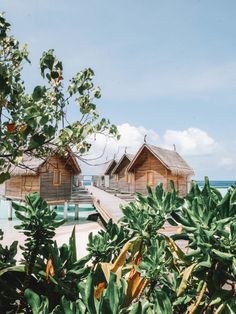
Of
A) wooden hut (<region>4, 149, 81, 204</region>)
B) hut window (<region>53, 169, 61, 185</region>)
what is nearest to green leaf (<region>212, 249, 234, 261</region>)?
wooden hut (<region>4, 149, 81, 204</region>)

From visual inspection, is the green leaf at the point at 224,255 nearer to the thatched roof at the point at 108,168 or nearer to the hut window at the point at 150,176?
the hut window at the point at 150,176

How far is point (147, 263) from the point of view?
1.42 meters

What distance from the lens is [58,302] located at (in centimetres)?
156

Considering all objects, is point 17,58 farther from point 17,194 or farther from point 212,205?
point 17,194

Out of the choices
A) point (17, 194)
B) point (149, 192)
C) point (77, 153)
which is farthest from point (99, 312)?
point (17, 194)

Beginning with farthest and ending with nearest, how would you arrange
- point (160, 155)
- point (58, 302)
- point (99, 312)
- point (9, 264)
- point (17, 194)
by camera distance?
point (17, 194)
point (160, 155)
point (9, 264)
point (58, 302)
point (99, 312)

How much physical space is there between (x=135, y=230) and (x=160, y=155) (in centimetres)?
2232

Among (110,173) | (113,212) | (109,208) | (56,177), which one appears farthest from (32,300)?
(110,173)

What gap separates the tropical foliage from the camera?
120cm

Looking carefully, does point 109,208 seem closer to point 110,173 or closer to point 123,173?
point 123,173

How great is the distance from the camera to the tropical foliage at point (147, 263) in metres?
1.20

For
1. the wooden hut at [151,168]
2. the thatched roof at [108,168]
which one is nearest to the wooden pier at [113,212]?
the wooden hut at [151,168]

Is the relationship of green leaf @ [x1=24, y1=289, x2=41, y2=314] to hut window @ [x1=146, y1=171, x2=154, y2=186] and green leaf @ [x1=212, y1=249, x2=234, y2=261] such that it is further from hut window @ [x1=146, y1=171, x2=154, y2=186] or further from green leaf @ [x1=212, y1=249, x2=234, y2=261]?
hut window @ [x1=146, y1=171, x2=154, y2=186]

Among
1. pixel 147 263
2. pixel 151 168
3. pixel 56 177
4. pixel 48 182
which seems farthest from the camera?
pixel 56 177
